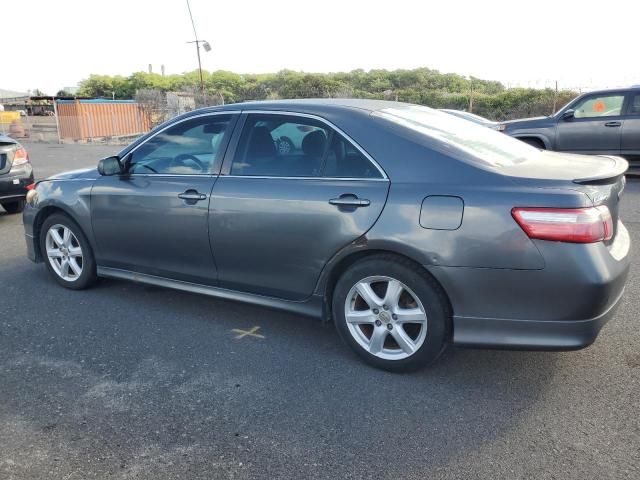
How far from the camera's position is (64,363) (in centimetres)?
370

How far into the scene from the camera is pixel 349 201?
3.45 m

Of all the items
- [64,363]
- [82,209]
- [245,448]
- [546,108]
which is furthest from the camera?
[546,108]

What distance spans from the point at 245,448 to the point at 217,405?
45 cm

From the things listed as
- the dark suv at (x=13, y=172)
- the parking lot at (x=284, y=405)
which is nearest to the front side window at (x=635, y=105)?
the parking lot at (x=284, y=405)

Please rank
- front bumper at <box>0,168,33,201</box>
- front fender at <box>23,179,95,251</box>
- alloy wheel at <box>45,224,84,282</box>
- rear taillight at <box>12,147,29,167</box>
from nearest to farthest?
front fender at <box>23,179,95,251</box> < alloy wheel at <box>45,224,84,282</box> < front bumper at <box>0,168,33,201</box> < rear taillight at <box>12,147,29,167</box>

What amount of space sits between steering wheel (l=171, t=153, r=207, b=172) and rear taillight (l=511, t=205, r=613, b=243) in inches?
89.0

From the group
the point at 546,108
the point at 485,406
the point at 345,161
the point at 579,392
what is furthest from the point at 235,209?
the point at 546,108

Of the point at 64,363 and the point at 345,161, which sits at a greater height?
the point at 345,161

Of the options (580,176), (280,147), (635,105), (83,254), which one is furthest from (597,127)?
(83,254)

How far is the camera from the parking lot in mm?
2641

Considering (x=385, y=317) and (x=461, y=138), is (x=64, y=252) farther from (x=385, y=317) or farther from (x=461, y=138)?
(x=461, y=138)

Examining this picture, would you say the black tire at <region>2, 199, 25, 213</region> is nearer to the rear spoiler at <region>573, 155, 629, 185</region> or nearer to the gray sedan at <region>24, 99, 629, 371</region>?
the gray sedan at <region>24, 99, 629, 371</region>

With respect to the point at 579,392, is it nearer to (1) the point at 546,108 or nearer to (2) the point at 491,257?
(2) the point at 491,257

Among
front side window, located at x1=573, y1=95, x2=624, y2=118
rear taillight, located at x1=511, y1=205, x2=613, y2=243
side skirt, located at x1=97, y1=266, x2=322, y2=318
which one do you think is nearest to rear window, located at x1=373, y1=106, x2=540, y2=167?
rear taillight, located at x1=511, y1=205, x2=613, y2=243
